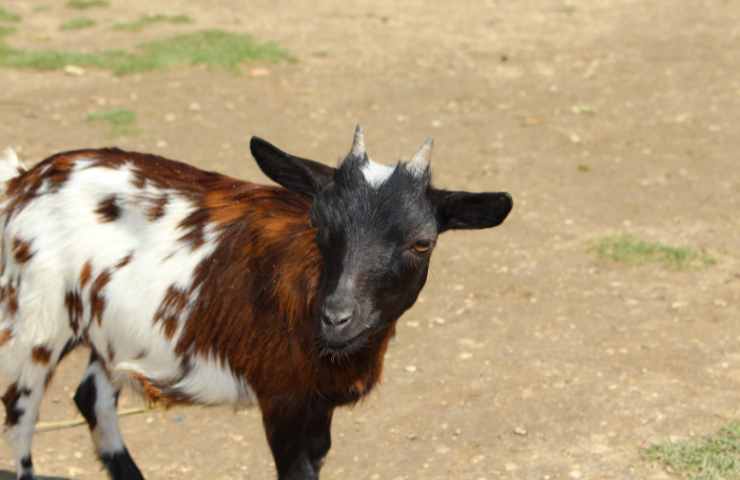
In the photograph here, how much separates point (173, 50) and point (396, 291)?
33.3 feet

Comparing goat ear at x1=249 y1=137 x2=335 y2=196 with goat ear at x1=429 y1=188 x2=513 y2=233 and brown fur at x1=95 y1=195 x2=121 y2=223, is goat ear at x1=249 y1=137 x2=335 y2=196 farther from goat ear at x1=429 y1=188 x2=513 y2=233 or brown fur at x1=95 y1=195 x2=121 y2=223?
brown fur at x1=95 y1=195 x2=121 y2=223

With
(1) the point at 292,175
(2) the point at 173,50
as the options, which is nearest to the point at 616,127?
(2) the point at 173,50

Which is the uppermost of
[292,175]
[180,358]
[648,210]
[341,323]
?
[292,175]

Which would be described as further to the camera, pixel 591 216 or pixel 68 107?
pixel 68 107

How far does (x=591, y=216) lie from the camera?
10.4 meters

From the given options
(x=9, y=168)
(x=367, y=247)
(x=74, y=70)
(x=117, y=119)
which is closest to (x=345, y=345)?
(x=367, y=247)

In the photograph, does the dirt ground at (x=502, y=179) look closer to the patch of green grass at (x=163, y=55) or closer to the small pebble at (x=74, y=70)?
the small pebble at (x=74, y=70)

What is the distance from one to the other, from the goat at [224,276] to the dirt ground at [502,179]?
126cm

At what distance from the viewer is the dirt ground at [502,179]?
23.7ft

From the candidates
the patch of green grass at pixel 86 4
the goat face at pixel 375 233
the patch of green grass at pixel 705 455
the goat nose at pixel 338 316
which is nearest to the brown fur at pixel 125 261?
the goat face at pixel 375 233

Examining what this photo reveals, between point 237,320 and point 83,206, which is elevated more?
point 83,206

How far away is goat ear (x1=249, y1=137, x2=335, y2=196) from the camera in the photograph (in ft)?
17.7

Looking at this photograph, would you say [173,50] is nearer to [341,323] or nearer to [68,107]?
[68,107]

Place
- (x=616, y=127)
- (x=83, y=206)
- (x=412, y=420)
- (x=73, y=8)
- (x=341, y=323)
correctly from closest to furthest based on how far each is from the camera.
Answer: (x=341, y=323) → (x=83, y=206) → (x=412, y=420) → (x=616, y=127) → (x=73, y=8)
